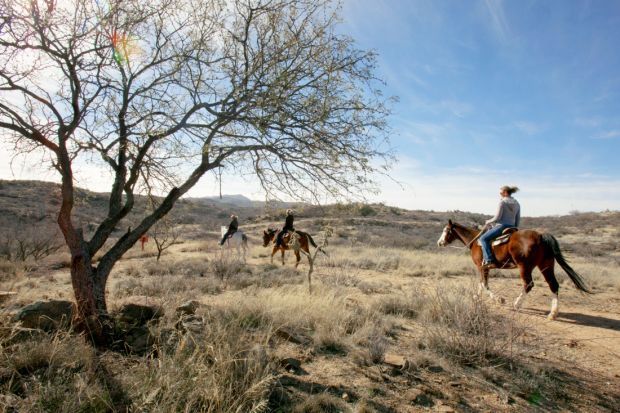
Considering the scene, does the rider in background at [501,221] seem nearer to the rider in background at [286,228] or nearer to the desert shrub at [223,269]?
the desert shrub at [223,269]

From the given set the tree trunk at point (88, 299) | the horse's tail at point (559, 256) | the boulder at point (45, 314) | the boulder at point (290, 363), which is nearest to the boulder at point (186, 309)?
the tree trunk at point (88, 299)

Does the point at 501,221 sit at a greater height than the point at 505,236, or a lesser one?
greater

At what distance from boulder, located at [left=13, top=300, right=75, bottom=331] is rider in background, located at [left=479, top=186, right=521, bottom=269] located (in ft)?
29.5

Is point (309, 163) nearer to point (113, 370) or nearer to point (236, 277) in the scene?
point (113, 370)

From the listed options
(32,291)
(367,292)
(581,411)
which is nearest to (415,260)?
(367,292)

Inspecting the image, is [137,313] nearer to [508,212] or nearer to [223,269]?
[223,269]

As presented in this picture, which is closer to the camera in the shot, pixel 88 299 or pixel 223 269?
pixel 88 299

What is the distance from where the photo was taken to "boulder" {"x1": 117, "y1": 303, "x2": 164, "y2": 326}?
223 inches

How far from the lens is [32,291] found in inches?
363

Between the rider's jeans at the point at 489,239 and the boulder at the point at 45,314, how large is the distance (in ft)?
29.3

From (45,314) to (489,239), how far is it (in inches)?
370

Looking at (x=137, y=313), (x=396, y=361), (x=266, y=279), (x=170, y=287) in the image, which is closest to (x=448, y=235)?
(x=266, y=279)

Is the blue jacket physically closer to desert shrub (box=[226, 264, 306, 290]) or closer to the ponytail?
the ponytail

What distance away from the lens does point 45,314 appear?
509 cm
